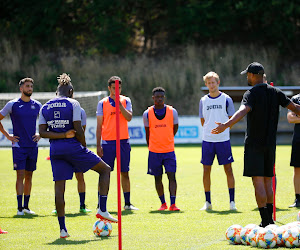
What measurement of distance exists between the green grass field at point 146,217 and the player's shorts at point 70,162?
0.88 metres

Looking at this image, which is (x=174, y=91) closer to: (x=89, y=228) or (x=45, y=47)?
(x=45, y=47)

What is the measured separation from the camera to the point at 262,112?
8.33 meters

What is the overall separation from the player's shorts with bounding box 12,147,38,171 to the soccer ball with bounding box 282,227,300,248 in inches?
207

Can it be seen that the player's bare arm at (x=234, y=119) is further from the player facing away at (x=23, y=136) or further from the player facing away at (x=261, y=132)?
the player facing away at (x=23, y=136)

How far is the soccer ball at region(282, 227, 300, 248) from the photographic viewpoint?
288 inches

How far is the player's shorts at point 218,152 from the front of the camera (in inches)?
425

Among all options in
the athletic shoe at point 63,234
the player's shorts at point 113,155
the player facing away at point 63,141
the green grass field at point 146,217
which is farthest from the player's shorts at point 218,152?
the athletic shoe at point 63,234

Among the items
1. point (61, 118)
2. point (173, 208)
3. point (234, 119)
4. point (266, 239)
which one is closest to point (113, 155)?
point (173, 208)

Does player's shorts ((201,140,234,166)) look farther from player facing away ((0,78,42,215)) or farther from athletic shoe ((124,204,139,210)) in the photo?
player facing away ((0,78,42,215))

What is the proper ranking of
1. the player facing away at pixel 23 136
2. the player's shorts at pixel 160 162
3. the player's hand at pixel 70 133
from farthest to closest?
1. the player's shorts at pixel 160 162
2. the player facing away at pixel 23 136
3. the player's hand at pixel 70 133

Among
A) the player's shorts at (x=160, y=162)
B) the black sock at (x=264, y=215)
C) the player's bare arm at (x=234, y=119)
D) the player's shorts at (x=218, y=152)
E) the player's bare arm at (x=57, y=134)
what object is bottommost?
the black sock at (x=264, y=215)

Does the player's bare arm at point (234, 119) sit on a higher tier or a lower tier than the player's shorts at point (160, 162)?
higher

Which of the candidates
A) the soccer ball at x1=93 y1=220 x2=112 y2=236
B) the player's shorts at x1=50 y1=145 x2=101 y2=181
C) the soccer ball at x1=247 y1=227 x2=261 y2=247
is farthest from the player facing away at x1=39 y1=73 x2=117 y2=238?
the soccer ball at x1=247 y1=227 x2=261 y2=247

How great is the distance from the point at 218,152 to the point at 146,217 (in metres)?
1.82
